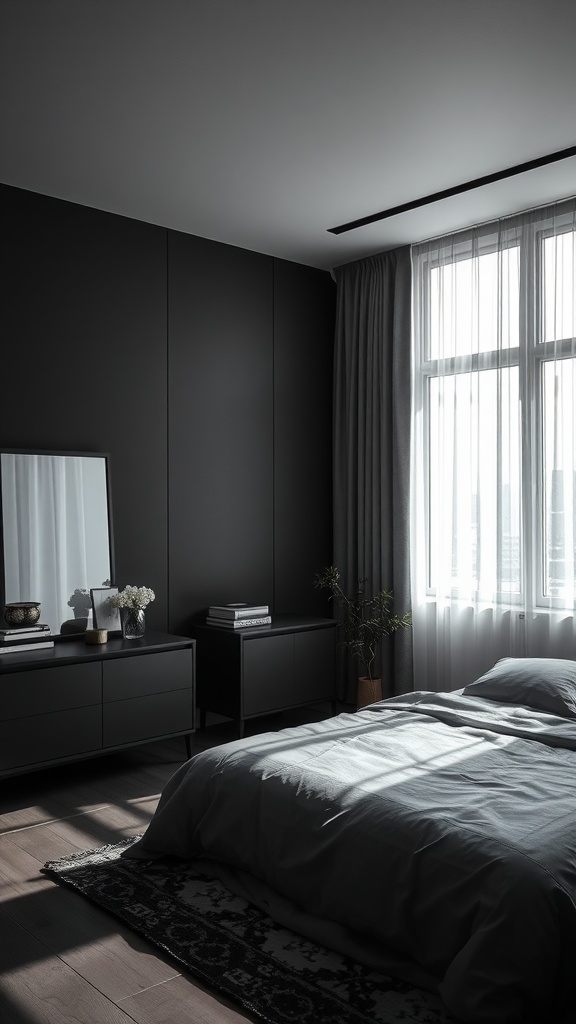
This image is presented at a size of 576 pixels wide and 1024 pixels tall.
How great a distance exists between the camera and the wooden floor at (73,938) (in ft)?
6.51

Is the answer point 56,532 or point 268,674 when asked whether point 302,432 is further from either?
point 56,532

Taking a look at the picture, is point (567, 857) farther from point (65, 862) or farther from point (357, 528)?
point (357, 528)

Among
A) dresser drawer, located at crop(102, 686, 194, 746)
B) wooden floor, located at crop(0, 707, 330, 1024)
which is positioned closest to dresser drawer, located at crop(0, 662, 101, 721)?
dresser drawer, located at crop(102, 686, 194, 746)

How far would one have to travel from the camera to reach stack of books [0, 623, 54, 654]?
3486mm

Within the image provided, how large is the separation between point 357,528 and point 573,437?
153cm

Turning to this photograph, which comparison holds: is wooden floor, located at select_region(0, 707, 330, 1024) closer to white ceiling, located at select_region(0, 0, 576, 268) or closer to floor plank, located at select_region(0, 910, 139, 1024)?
floor plank, located at select_region(0, 910, 139, 1024)

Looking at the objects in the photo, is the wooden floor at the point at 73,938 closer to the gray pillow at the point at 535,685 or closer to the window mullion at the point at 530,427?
the gray pillow at the point at 535,685

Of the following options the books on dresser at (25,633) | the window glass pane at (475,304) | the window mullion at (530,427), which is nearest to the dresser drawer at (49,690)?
the books on dresser at (25,633)

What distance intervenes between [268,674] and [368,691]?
692 millimetres

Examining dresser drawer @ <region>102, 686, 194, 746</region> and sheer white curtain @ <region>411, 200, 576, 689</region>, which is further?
sheer white curtain @ <region>411, 200, 576, 689</region>

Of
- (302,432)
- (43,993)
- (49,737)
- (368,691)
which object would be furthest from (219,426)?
(43,993)

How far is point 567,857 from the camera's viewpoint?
77.9 inches

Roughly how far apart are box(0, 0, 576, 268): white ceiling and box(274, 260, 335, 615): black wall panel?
0.79 m

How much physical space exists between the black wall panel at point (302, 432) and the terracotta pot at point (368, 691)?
0.67 metres
